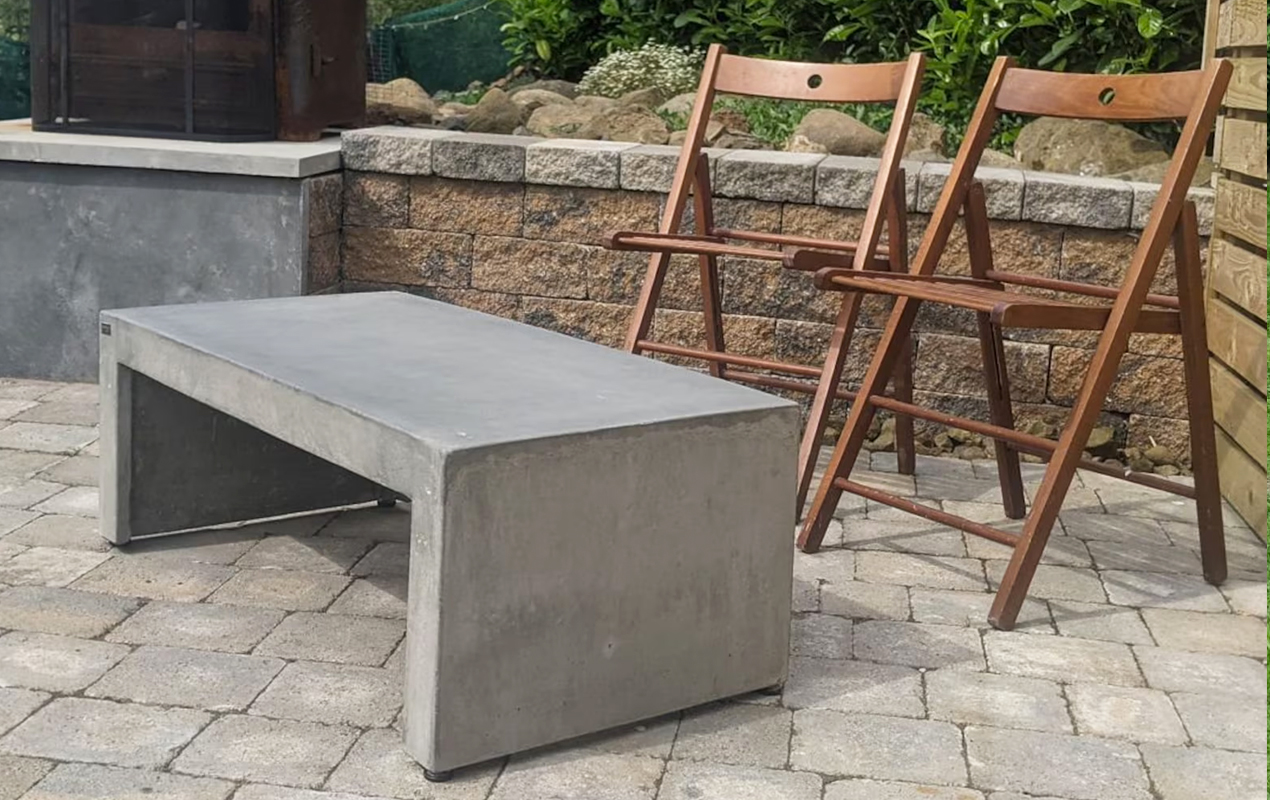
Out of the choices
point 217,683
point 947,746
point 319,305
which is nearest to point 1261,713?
point 947,746

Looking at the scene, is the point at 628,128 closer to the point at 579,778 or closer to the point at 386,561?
the point at 386,561

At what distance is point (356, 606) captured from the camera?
3.41 m

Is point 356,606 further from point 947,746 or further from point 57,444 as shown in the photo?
point 57,444

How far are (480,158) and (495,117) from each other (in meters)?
0.63

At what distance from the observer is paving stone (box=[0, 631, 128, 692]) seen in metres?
2.94

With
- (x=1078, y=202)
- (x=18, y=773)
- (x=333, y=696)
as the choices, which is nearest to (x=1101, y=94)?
(x=1078, y=202)

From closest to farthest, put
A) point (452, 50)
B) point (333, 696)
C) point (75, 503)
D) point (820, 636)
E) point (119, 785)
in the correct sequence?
1. point (119, 785)
2. point (333, 696)
3. point (820, 636)
4. point (75, 503)
5. point (452, 50)

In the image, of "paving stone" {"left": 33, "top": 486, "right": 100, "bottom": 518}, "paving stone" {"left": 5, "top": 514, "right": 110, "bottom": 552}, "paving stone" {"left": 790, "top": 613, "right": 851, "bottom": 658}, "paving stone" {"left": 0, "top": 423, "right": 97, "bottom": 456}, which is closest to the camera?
"paving stone" {"left": 790, "top": 613, "right": 851, "bottom": 658}

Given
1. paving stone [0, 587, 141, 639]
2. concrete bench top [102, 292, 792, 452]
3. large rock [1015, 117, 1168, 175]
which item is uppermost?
large rock [1015, 117, 1168, 175]

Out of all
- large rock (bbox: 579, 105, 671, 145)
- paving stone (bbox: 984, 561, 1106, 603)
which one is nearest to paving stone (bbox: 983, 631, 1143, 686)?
paving stone (bbox: 984, 561, 1106, 603)

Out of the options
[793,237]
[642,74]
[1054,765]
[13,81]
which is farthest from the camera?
[642,74]

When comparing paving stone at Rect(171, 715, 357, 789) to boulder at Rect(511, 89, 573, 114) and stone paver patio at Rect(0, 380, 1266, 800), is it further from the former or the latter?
boulder at Rect(511, 89, 573, 114)

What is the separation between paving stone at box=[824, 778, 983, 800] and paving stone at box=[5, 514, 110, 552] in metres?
1.85

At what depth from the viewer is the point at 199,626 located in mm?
3254
